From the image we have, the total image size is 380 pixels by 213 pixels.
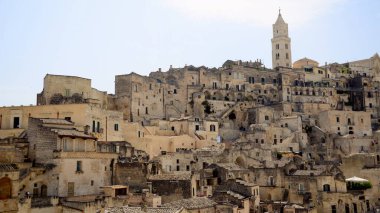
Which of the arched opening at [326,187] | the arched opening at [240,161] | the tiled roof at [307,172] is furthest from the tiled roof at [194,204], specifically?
the arched opening at [240,161]

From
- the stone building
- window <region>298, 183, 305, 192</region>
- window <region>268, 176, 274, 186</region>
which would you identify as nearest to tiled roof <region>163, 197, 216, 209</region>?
the stone building

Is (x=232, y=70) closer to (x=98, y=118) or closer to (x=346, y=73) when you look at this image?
(x=346, y=73)

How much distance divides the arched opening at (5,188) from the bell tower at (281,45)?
71620 millimetres

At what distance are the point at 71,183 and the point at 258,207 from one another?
14.4m

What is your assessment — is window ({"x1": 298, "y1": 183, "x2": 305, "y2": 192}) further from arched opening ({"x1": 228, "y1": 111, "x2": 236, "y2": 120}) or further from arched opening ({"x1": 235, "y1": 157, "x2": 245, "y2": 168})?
arched opening ({"x1": 228, "y1": 111, "x2": 236, "y2": 120})

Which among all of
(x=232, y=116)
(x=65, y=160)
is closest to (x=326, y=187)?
(x=65, y=160)

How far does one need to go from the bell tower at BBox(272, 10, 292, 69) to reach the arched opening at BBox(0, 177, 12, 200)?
71.6 metres

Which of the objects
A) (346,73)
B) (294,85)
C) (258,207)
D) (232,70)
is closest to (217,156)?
(258,207)

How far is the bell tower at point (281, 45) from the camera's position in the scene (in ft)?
292

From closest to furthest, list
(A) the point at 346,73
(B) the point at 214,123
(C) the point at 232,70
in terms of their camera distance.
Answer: (B) the point at 214,123
(C) the point at 232,70
(A) the point at 346,73

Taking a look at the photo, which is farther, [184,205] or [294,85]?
[294,85]

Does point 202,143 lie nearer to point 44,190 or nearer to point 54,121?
point 54,121

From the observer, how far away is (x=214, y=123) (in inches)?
2263

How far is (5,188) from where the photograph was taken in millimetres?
23156
